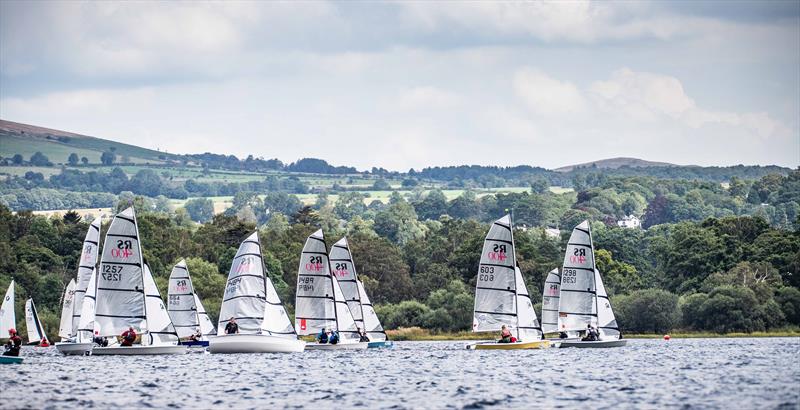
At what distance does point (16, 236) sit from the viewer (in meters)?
156

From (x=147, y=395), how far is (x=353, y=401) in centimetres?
831

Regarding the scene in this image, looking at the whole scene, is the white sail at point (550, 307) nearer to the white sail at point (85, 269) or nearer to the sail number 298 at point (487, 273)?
the sail number 298 at point (487, 273)

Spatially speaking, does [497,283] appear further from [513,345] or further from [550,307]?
[550,307]

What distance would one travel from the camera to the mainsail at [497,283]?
270ft

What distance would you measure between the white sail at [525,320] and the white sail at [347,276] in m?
15.6

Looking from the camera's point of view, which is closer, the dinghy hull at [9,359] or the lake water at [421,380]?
the lake water at [421,380]

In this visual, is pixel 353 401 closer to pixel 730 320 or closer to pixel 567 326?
pixel 567 326

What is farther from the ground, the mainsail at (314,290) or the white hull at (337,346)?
the mainsail at (314,290)

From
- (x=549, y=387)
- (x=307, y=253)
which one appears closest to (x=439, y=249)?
(x=307, y=253)

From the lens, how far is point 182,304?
103 metres

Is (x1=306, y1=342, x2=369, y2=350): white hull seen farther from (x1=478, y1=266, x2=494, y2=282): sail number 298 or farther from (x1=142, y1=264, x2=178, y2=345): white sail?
(x1=478, y1=266, x2=494, y2=282): sail number 298

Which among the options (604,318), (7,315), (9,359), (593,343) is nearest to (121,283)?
(9,359)

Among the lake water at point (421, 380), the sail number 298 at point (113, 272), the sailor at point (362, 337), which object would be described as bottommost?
the lake water at point (421, 380)

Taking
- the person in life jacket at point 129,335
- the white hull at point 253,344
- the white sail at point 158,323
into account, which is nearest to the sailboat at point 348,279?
the white hull at point 253,344
